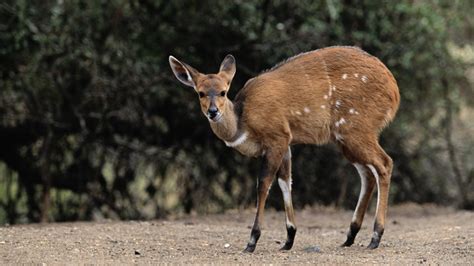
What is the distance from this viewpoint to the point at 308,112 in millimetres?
7832

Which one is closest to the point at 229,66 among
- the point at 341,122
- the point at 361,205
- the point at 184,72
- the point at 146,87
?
the point at 184,72

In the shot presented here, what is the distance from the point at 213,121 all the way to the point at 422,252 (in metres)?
1.91

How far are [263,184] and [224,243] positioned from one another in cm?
95

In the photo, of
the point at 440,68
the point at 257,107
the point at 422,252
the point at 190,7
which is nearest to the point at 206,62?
the point at 190,7

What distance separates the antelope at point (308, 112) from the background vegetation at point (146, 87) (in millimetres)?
3056

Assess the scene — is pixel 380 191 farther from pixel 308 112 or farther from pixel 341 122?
pixel 308 112

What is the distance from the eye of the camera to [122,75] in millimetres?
11094

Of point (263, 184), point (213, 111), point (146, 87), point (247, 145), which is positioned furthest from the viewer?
point (146, 87)

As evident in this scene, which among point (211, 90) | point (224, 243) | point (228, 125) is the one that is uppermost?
point (211, 90)

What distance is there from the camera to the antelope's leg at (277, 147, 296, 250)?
7684 mm

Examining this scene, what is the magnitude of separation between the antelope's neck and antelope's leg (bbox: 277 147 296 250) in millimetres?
471

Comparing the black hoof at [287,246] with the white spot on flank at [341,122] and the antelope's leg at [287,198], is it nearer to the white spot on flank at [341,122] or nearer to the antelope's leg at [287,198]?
the antelope's leg at [287,198]

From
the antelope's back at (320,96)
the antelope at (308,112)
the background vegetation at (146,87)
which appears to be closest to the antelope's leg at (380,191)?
the antelope at (308,112)

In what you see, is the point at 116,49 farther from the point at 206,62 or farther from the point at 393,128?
the point at 393,128
